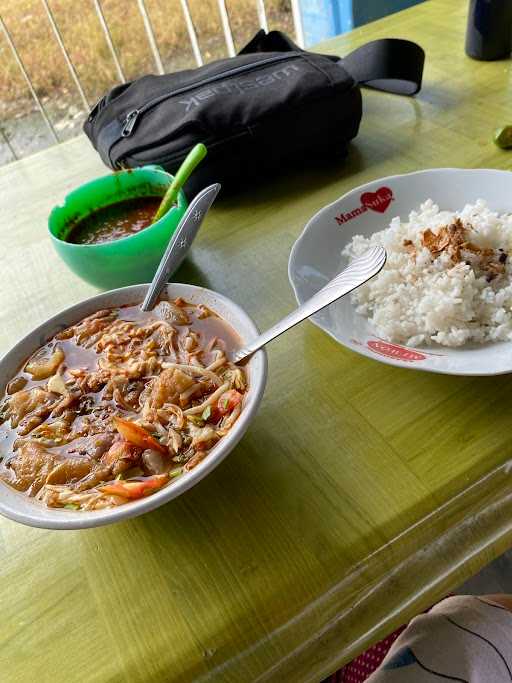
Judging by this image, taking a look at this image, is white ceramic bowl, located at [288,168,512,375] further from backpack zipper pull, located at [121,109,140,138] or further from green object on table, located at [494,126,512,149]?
backpack zipper pull, located at [121,109,140,138]

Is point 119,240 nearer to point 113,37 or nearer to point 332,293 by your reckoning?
point 332,293

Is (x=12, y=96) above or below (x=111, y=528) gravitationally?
below

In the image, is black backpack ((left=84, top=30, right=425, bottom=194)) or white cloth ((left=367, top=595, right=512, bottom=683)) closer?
white cloth ((left=367, top=595, right=512, bottom=683))

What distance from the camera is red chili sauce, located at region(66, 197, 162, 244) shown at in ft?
2.98

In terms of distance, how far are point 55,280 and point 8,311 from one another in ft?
0.32

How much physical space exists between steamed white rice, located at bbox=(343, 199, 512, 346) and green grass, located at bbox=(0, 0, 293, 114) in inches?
127

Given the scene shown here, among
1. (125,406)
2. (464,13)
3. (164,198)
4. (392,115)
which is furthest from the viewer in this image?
(464,13)

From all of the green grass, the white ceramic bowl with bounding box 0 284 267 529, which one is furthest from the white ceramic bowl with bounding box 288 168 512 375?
the green grass

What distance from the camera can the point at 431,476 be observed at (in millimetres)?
589

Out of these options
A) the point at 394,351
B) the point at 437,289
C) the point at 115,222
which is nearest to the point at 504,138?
the point at 437,289

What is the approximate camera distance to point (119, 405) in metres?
0.65

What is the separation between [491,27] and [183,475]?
1214 mm

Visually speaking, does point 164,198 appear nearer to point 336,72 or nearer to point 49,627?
point 336,72

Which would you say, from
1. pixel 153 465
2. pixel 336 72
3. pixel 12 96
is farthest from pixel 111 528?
pixel 12 96
